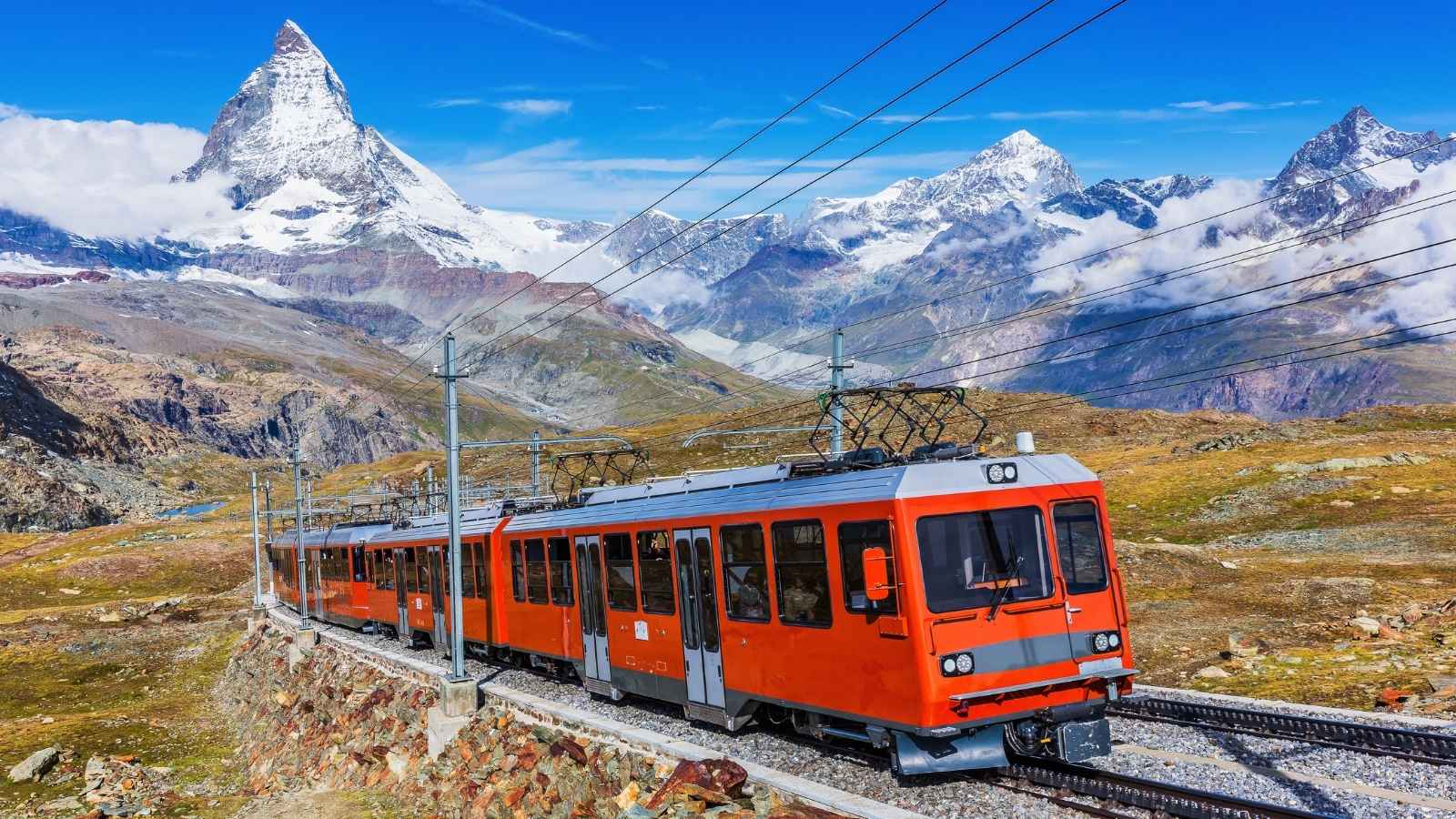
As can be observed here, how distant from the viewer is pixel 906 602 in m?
16.7

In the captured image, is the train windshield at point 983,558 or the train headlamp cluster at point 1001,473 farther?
the train headlamp cluster at point 1001,473

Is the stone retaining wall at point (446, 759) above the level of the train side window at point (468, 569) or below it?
below

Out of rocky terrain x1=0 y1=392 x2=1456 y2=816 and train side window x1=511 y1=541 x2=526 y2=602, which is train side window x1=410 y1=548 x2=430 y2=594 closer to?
rocky terrain x1=0 y1=392 x2=1456 y2=816

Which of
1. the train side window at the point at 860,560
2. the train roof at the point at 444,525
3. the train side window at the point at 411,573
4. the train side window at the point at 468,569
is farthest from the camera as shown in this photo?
the train side window at the point at 411,573

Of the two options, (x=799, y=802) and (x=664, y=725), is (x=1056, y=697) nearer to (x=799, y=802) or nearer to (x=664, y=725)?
(x=799, y=802)

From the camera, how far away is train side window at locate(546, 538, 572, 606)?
28.8 m

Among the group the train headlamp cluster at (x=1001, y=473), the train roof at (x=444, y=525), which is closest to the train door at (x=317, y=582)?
the train roof at (x=444, y=525)

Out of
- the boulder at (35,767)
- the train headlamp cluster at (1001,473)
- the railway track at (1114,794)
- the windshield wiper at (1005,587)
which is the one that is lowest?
the boulder at (35,767)

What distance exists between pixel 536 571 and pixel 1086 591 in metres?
17.4

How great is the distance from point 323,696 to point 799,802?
3375 cm

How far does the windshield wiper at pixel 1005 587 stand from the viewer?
55.4 ft

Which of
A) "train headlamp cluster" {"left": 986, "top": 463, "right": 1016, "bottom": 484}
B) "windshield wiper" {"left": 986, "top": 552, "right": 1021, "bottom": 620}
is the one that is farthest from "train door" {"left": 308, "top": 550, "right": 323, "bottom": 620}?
"windshield wiper" {"left": 986, "top": 552, "right": 1021, "bottom": 620}

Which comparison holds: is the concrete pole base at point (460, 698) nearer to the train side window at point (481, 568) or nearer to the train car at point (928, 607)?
the train side window at point (481, 568)

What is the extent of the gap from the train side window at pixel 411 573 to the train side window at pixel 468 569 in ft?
20.6
